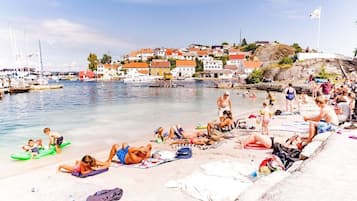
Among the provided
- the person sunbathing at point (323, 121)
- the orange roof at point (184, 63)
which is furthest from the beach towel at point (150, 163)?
the orange roof at point (184, 63)

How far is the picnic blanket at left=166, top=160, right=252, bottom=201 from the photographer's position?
547cm

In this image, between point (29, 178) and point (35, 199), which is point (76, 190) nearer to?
point (35, 199)

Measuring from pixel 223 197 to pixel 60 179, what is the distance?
417 centimetres

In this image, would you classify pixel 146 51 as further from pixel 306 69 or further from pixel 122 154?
pixel 122 154

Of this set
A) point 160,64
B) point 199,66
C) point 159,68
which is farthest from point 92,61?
point 199,66

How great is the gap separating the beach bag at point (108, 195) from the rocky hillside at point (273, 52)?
107693 mm

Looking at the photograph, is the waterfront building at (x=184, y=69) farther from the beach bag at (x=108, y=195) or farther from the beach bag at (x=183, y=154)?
the beach bag at (x=108, y=195)

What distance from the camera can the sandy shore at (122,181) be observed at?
600cm

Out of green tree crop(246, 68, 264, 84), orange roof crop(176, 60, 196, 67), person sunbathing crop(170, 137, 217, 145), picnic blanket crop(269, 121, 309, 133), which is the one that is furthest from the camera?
orange roof crop(176, 60, 196, 67)

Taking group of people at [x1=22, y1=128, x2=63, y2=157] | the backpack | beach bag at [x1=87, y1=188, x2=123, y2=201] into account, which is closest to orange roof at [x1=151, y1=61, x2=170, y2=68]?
group of people at [x1=22, y1=128, x2=63, y2=157]

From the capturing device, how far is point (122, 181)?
6754 mm

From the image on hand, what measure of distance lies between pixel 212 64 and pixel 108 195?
128m

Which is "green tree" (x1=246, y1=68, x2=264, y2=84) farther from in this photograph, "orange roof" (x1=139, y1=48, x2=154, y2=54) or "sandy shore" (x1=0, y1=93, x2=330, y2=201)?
"orange roof" (x1=139, y1=48, x2=154, y2=54)

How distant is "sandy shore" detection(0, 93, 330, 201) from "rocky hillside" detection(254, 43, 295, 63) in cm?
10461
